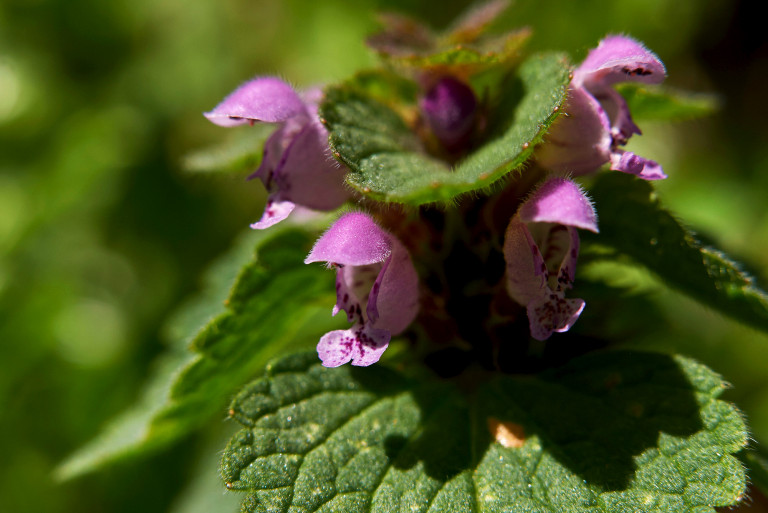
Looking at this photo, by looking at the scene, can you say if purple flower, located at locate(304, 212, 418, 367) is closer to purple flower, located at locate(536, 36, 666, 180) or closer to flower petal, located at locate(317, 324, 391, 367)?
flower petal, located at locate(317, 324, 391, 367)

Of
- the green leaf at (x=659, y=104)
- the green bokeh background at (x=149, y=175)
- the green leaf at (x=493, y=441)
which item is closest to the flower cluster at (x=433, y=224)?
the green leaf at (x=659, y=104)

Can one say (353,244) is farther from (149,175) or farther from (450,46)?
(149,175)

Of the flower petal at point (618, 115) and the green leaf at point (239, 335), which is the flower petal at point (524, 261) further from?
the green leaf at point (239, 335)

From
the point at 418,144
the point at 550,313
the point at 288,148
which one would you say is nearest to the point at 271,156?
the point at 288,148

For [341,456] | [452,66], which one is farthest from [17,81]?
[341,456]

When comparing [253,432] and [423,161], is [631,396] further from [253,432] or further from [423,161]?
[253,432]

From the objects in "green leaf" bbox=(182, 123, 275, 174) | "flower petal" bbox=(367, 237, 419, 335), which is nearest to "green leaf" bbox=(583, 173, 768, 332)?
"flower petal" bbox=(367, 237, 419, 335)
